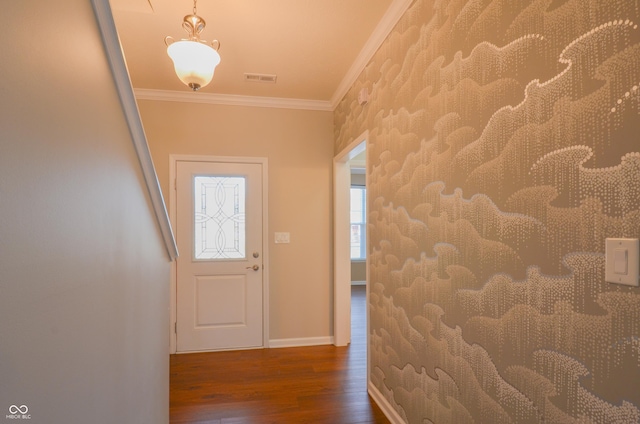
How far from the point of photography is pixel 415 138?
1.77m

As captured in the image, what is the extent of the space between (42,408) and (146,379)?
791 millimetres

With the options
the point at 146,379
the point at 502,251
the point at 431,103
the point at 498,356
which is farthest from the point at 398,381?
the point at 431,103

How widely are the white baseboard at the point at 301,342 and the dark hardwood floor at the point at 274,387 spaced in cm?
9

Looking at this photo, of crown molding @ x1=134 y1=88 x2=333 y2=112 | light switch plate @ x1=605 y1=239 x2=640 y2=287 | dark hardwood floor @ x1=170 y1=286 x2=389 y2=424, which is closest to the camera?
light switch plate @ x1=605 y1=239 x2=640 y2=287

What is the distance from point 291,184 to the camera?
349 centimetres

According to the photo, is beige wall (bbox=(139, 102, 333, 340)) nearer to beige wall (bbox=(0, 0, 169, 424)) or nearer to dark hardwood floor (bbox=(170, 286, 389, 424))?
dark hardwood floor (bbox=(170, 286, 389, 424))

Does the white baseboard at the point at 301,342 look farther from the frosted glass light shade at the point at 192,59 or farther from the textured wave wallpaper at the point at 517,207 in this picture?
the frosted glass light shade at the point at 192,59

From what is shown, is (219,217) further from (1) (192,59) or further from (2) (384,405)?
(2) (384,405)

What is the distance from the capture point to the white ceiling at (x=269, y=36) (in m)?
1.96

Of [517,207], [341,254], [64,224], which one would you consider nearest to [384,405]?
[341,254]

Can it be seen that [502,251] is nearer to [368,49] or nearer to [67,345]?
[67,345]

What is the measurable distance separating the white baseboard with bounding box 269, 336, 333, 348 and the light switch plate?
306 cm

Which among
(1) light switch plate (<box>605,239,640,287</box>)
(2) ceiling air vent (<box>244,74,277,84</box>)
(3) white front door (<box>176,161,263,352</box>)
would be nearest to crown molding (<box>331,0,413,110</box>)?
(2) ceiling air vent (<box>244,74,277,84</box>)

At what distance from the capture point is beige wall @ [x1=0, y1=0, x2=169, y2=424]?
47 centimetres
